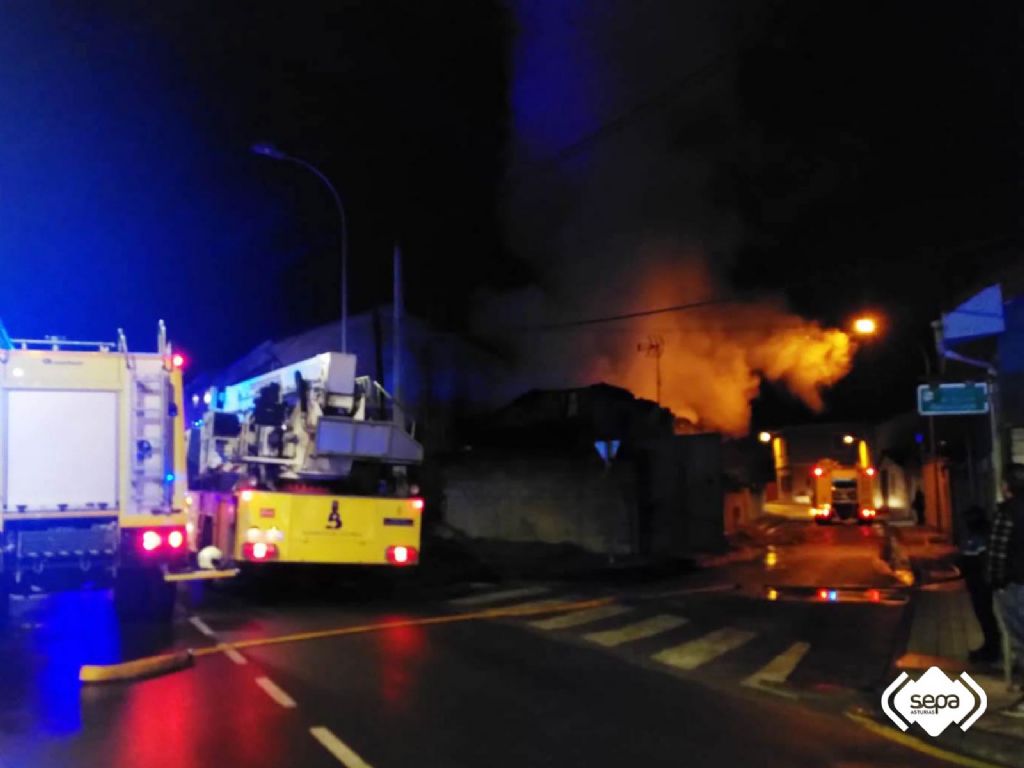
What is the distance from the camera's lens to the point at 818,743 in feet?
21.1

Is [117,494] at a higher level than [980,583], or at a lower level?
higher

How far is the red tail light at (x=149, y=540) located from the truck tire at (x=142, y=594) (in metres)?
0.28

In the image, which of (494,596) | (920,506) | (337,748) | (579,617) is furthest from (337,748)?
(920,506)

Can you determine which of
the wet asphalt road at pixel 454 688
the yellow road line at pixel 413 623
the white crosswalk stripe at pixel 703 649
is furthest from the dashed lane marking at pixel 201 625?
the white crosswalk stripe at pixel 703 649

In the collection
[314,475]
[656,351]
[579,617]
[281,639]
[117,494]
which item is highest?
[656,351]

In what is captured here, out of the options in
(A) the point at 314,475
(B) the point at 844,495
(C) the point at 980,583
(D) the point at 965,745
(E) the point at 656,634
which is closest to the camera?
(D) the point at 965,745

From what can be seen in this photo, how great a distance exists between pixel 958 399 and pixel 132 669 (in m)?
8.51

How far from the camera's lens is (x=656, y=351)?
33.9m

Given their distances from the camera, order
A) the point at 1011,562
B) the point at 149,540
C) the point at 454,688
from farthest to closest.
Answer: the point at 149,540
the point at 454,688
the point at 1011,562

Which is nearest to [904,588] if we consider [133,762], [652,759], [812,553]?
[812,553]

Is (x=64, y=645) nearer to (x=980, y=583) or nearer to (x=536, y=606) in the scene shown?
(x=536, y=606)

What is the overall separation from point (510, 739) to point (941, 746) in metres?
2.80

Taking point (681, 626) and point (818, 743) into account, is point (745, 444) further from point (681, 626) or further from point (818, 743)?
point (818, 743)

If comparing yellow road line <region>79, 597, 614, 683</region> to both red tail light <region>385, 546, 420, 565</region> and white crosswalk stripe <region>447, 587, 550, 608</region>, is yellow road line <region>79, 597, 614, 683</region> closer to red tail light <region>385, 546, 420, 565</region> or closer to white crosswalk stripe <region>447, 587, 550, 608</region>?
white crosswalk stripe <region>447, 587, 550, 608</region>
